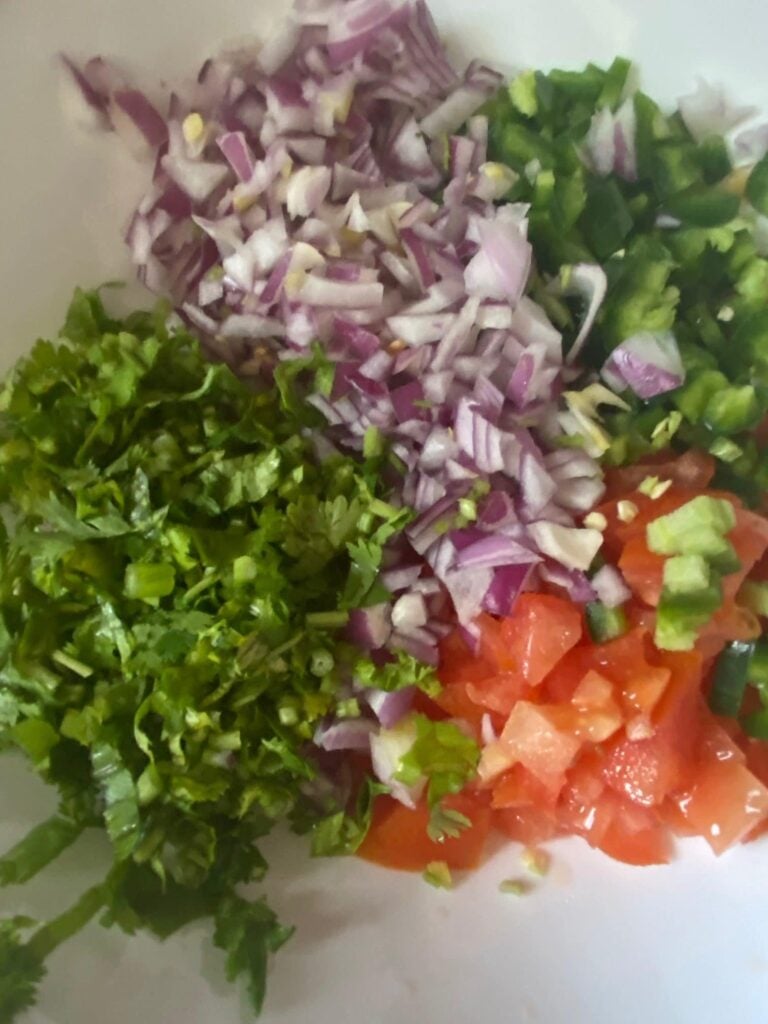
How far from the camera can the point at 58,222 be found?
125cm

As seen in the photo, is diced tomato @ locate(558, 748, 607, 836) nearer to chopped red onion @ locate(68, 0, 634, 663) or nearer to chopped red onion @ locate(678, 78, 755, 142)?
chopped red onion @ locate(68, 0, 634, 663)

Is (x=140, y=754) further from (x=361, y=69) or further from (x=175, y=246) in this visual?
(x=361, y=69)

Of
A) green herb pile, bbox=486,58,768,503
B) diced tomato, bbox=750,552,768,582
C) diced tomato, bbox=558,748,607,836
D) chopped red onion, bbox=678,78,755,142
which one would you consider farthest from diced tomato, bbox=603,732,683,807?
chopped red onion, bbox=678,78,755,142

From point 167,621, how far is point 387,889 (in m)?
0.45

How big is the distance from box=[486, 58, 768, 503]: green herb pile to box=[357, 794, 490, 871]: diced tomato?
1.59ft

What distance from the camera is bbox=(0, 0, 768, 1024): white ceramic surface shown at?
110cm

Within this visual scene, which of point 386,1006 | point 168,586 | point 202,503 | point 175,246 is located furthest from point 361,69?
point 386,1006

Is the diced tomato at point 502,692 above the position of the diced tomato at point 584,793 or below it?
above

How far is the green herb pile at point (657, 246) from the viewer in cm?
125

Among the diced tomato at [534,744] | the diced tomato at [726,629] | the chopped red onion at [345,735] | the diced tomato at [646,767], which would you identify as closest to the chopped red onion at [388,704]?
the chopped red onion at [345,735]

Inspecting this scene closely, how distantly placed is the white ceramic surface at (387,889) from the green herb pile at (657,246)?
8cm

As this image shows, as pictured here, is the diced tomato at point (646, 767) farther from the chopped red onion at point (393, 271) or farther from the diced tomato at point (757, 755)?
the chopped red onion at point (393, 271)

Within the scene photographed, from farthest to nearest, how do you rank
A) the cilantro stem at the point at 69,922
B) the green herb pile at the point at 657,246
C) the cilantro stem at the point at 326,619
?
the green herb pile at the point at 657,246
the cilantro stem at the point at 326,619
the cilantro stem at the point at 69,922

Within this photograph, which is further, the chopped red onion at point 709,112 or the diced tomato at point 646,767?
the chopped red onion at point 709,112
